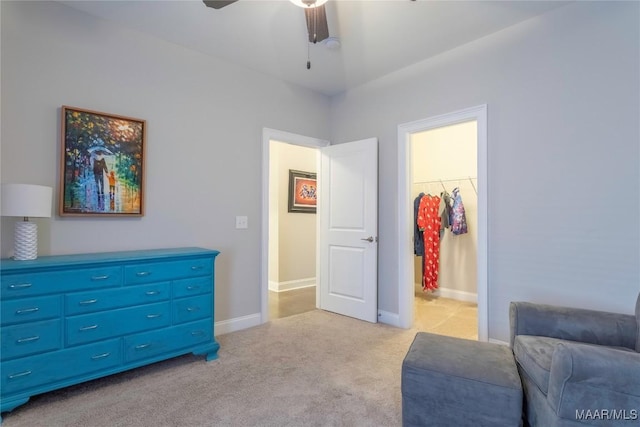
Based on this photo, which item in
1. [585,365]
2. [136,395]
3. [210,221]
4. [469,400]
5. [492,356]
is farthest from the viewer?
[210,221]

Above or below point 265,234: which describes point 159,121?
above

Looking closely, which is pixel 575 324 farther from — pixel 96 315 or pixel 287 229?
pixel 287 229

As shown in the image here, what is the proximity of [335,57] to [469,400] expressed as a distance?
2928 millimetres

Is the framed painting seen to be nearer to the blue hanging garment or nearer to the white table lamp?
the blue hanging garment

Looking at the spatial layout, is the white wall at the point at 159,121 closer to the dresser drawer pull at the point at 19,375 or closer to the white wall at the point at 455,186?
the dresser drawer pull at the point at 19,375

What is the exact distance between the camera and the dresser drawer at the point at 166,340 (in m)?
2.27

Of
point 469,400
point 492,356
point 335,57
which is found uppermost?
point 335,57

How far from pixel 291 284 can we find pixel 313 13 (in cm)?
406

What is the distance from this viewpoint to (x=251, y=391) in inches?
84.5

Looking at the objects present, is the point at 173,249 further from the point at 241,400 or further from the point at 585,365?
the point at 585,365

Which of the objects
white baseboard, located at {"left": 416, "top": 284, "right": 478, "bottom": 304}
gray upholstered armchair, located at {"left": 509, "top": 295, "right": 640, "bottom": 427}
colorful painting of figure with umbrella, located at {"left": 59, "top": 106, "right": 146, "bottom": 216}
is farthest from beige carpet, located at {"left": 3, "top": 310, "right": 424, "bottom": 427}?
white baseboard, located at {"left": 416, "top": 284, "right": 478, "bottom": 304}

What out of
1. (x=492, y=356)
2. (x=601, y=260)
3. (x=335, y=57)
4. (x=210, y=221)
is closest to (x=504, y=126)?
(x=601, y=260)

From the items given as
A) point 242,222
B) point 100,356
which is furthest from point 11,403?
point 242,222

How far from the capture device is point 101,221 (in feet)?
8.35
